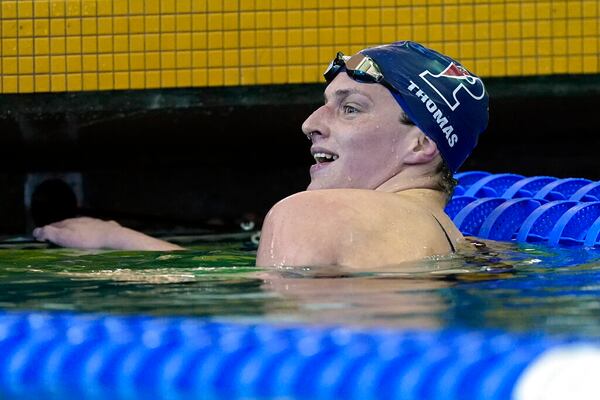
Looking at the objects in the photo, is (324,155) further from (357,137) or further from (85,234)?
(85,234)

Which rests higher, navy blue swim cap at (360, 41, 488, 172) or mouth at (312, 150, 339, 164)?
navy blue swim cap at (360, 41, 488, 172)

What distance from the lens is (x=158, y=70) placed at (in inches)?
284

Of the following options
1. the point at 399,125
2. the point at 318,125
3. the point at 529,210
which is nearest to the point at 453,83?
the point at 399,125

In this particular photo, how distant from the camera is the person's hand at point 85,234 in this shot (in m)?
5.23

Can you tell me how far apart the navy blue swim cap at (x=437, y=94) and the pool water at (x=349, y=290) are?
0.38 m

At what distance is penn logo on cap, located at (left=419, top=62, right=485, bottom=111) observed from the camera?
14.4ft

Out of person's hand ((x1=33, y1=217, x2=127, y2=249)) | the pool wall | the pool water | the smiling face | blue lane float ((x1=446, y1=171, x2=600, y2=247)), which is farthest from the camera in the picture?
the pool wall

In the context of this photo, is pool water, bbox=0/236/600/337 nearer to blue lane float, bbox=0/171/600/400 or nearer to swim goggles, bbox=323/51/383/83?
blue lane float, bbox=0/171/600/400

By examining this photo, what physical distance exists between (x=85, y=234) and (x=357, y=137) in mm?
1518

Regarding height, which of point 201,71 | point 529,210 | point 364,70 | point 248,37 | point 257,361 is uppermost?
point 248,37

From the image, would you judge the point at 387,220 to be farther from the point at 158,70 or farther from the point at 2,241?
the point at 158,70

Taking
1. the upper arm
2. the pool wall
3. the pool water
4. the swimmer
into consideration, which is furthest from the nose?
the pool wall

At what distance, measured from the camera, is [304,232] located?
144 inches

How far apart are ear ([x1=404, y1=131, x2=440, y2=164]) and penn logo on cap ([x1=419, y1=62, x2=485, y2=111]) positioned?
142mm
